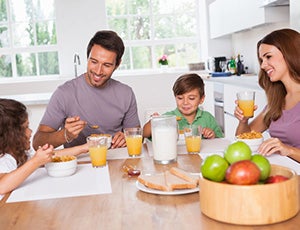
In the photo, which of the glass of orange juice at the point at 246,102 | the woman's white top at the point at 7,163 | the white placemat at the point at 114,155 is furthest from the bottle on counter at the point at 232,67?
the woman's white top at the point at 7,163

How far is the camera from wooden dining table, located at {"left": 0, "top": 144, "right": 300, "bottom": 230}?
1.07 meters

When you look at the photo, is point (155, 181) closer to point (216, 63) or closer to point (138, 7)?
point (216, 63)

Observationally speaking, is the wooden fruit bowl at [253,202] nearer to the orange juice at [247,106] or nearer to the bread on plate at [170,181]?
the bread on plate at [170,181]

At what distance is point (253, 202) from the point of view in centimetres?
100

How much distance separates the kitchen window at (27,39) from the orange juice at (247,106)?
4806 millimetres

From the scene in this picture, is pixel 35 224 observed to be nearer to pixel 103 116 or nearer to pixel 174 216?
pixel 174 216

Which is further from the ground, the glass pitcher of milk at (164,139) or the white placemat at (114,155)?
the glass pitcher of milk at (164,139)

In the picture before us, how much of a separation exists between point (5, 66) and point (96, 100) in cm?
447

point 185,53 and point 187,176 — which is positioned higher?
point 185,53

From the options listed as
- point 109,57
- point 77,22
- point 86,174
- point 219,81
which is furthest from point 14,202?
point 77,22

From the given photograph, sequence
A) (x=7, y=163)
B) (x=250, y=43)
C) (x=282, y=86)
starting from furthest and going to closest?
1. (x=250, y=43)
2. (x=282, y=86)
3. (x=7, y=163)

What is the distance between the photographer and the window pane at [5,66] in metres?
6.60

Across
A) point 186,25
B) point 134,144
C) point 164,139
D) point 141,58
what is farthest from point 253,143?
point 186,25

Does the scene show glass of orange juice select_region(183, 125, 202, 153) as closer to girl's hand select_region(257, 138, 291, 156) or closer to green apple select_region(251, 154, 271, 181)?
girl's hand select_region(257, 138, 291, 156)
